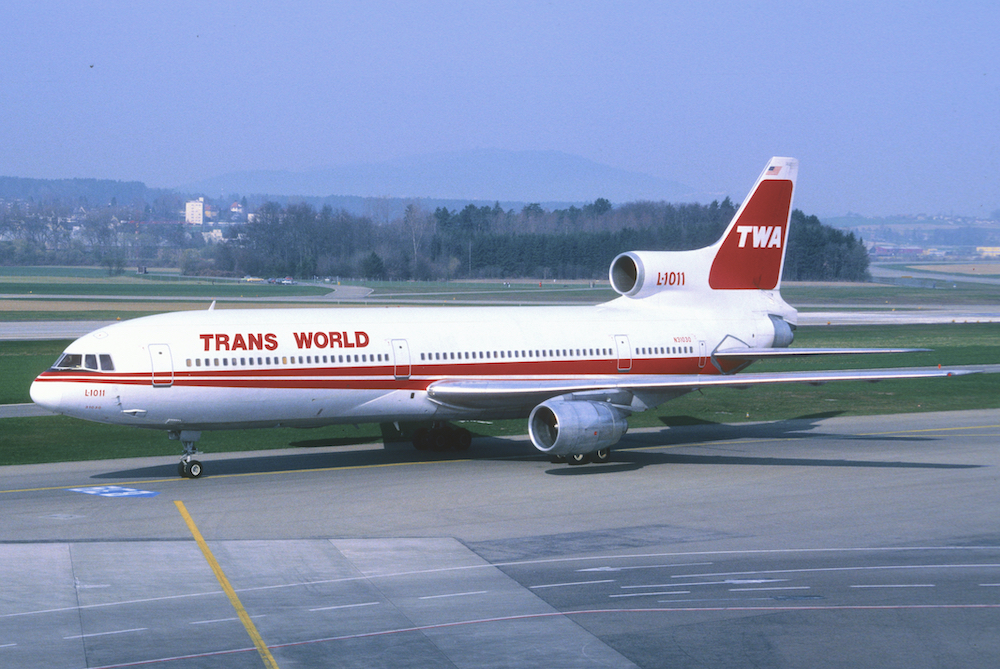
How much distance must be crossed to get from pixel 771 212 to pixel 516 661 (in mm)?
27899

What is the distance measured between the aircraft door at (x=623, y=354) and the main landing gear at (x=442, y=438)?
5.60 metres

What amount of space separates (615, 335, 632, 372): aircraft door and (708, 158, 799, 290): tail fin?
5032 mm

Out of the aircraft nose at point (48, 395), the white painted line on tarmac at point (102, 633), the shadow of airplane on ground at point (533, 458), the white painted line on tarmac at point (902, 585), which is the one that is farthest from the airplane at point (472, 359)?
the white painted line on tarmac at point (102, 633)

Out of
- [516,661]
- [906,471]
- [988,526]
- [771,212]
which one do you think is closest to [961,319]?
[771,212]

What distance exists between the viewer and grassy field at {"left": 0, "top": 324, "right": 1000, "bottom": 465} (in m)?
35.7

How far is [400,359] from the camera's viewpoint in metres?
32.1

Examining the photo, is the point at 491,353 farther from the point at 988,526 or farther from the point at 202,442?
the point at 988,526

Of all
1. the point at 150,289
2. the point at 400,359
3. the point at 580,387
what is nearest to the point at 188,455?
the point at 400,359

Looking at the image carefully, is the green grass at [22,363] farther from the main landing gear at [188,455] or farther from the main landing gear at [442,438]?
the main landing gear at [442,438]

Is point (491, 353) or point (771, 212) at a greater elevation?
point (771, 212)

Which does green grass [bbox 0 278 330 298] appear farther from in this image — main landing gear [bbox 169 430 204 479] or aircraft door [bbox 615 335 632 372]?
main landing gear [bbox 169 430 204 479]

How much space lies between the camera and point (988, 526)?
2469 cm

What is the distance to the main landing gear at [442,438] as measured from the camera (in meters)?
35.4

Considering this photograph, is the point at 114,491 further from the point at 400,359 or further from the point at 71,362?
the point at 400,359
